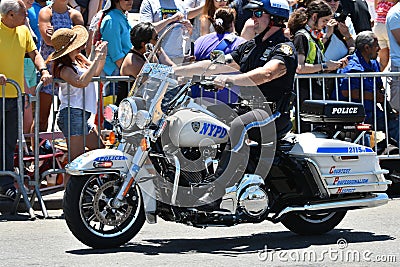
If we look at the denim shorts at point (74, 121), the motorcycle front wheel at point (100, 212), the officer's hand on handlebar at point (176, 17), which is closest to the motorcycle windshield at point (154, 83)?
the motorcycle front wheel at point (100, 212)

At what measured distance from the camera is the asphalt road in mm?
6906

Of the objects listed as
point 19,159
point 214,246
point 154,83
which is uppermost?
point 154,83

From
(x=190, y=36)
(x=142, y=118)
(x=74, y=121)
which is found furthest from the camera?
(x=190, y=36)

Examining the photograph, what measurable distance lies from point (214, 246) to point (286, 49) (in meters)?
1.71

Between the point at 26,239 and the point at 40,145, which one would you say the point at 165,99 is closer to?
the point at 26,239

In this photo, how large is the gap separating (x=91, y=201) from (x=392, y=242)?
8.18 ft

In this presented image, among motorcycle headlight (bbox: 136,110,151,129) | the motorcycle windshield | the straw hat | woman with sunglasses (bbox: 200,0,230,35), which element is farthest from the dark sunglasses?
woman with sunglasses (bbox: 200,0,230,35)

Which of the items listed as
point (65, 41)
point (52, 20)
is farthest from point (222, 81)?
point (52, 20)

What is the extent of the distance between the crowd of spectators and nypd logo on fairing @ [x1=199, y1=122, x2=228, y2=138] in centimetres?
170

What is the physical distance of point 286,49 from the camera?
24.6ft

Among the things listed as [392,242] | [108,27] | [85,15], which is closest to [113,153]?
[392,242]

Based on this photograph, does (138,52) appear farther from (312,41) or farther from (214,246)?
(214,246)

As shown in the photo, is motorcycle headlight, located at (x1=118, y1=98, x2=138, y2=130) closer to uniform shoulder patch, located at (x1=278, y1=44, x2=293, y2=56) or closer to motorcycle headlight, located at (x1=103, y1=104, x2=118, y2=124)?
motorcycle headlight, located at (x1=103, y1=104, x2=118, y2=124)

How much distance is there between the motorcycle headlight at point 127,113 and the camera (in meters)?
7.16
